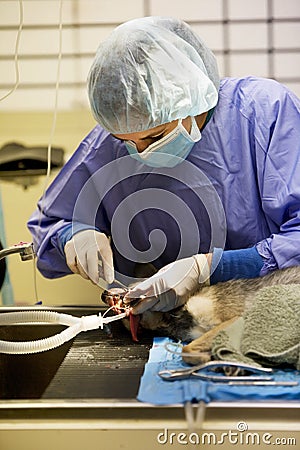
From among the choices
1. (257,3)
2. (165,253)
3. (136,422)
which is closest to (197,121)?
(165,253)

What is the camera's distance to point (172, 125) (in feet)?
4.58

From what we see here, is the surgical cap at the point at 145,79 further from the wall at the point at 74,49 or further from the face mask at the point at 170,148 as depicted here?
the wall at the point at 74,49

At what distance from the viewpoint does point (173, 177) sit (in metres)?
1.49

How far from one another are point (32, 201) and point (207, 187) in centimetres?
96

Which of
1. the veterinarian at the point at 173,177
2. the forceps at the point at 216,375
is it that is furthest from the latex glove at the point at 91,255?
the forceps at the point at 216,375

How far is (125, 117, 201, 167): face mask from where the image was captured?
1.39 m

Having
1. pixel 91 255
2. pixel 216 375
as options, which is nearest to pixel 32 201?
pixel 91 255

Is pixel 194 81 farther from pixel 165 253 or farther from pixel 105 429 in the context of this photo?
pixel 105 429

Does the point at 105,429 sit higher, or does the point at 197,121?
the point at 197,121

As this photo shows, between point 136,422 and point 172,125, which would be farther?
point 172,125

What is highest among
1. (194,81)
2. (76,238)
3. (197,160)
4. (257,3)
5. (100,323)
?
(257,3)

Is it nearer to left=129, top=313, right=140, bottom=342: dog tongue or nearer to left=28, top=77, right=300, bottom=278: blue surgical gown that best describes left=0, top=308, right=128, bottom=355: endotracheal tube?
left=129, top=313, right=140, bottom=342: dog tongue

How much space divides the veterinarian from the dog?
2 cm

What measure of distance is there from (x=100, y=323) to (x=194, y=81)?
1.87 ft
